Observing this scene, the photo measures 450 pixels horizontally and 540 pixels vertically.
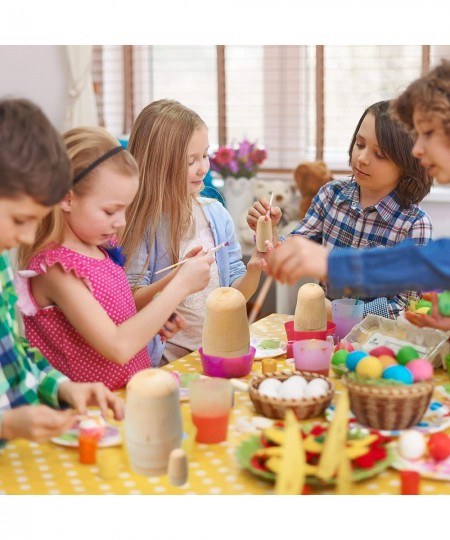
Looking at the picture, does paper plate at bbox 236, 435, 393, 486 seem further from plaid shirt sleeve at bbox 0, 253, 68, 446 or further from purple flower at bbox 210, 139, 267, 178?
purple flower at bbox 210, 139, 267, 178

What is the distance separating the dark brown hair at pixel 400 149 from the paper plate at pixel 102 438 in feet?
3.97

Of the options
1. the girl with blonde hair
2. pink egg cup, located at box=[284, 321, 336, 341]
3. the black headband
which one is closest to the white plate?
pink egg cup, located at box=[284, 321, 336, 341]

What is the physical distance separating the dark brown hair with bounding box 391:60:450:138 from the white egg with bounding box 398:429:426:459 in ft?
1.91

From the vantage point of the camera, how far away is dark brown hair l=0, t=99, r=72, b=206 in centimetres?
119

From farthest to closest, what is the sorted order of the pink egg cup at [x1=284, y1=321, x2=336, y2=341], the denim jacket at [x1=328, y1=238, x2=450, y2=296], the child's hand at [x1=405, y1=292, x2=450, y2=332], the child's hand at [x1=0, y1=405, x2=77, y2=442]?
1. the pink egg cup at [x1=284, y1=321, x2=336, y2=341]
2. the child's hand at [x1=405, y1=292, x2=450, y2=332]
3. the denim jacket at [x1=328, y1=238, x2=450, y2=296]
4. the child's hand at [x1=0, y1=405, x2=77, y2=442]

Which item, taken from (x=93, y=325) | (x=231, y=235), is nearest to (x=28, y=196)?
(x=93, y=325)

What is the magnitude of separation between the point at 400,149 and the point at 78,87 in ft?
8.24

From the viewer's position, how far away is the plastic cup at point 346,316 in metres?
1.92

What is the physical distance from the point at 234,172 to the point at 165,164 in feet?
7.93

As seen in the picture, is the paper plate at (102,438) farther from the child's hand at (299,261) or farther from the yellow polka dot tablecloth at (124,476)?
the child's hand at (299,261)

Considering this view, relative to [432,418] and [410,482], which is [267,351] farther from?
[410,482]

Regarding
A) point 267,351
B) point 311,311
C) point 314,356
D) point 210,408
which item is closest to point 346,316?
point 311,311

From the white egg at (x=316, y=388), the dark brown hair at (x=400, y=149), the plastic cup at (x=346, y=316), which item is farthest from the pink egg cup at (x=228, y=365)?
the dark brown hair at (x=400, y=149)

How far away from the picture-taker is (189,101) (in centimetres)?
480
